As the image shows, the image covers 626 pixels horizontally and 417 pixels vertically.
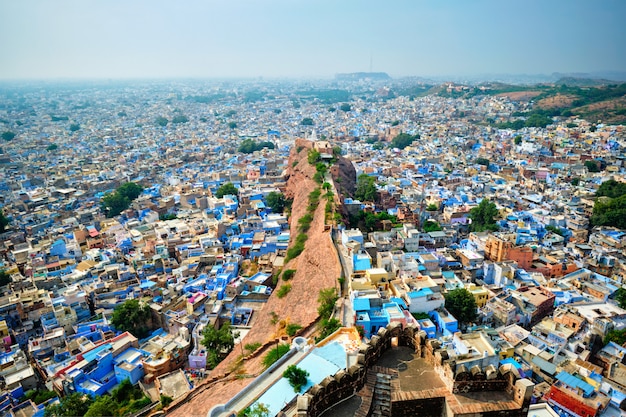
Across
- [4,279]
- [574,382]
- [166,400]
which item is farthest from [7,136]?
[574,382]

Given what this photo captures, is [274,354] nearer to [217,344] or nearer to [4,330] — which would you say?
[217,344]

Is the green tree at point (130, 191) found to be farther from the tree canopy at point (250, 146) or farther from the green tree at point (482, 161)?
the green tree at point (482, 161)

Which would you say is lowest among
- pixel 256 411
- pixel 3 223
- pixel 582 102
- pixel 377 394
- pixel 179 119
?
pixel 3 223

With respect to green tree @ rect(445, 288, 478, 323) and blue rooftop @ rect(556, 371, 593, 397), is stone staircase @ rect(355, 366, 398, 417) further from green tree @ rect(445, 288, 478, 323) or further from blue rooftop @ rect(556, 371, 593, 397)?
green tree @ rect(445, 288, 478, 323)

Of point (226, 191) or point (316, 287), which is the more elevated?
point (226, 191)

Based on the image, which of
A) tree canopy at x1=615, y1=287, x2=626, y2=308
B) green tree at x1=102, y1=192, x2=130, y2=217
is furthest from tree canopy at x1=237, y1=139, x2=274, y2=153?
tree canopy at x1=615, y1=287, x2=626, y2=308

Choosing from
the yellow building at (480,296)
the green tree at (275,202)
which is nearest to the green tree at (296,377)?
the yellow building at (480,296)
